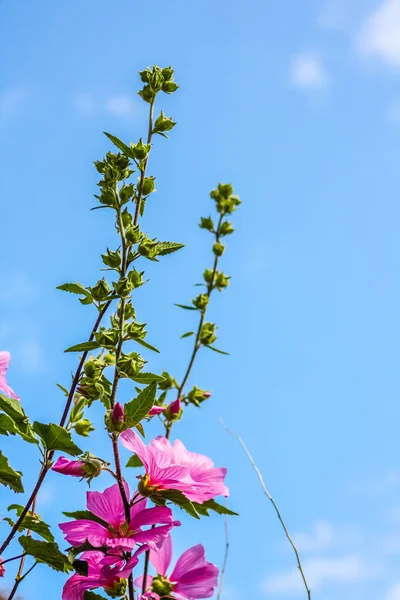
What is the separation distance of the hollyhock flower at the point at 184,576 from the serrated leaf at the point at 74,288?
0.52 metres

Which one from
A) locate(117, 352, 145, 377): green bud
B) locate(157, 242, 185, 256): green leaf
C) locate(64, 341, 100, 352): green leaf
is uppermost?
locate(157, 242, 185, 256): green leaf

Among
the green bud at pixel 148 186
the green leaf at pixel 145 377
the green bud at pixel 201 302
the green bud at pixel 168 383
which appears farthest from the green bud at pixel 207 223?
the green leaf at pixel 145 377

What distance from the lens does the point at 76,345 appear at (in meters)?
1.29

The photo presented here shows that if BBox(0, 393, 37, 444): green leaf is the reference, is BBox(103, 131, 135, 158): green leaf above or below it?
above

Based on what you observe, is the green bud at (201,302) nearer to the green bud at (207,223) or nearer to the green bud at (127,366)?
the green bud at (207,223)

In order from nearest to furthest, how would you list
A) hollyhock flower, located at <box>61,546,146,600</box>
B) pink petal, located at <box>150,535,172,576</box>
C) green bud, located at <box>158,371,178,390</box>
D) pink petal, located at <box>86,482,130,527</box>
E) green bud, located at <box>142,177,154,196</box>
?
hollyhock flower, located at <box>61,546,146,600</box> → pink petal, located at <box>86,482,130,527</box> → pink petal, located at <box>150,535,172,576</box> → green bud, located at <box>142,177,154,196</box> → green bud, located at <box>158,371,178,390</box>

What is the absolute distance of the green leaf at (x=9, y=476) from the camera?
1163 mm

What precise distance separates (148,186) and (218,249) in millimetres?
980

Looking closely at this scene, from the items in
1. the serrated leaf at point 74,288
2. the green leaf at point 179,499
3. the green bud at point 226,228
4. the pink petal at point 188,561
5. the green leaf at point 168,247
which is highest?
the green bud at point 226,228

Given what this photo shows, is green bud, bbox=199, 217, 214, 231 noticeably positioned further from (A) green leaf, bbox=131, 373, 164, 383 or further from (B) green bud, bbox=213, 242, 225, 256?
(A) green leaf, bbox=131, 373, 164, 383

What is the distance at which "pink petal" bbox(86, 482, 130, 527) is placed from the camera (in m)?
1.24

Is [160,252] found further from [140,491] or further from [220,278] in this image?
[220,278]

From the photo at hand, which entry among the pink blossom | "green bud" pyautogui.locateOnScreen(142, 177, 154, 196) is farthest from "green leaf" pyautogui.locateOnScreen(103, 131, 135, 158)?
the pink blossom

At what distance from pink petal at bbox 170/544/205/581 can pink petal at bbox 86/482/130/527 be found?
0.15 meters
